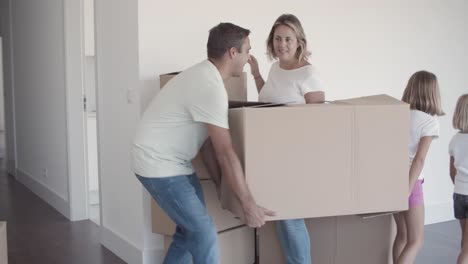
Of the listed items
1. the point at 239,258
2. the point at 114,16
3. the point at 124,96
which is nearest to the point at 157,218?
the point at 239,258

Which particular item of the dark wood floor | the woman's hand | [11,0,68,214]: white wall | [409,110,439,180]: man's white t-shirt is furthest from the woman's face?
[11,0,68,214]: white wall

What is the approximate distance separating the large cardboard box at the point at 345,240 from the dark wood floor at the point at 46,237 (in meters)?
1.06

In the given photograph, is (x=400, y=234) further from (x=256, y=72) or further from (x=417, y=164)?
(x=256, y=72)

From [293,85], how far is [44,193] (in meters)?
3.55

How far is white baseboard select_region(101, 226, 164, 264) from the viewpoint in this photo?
306 centimetres

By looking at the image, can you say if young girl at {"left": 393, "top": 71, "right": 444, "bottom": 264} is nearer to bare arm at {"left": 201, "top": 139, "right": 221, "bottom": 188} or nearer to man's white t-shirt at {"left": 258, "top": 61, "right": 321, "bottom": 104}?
man's white t-shirt at {"left": 258, "top": 61, "right": 321, "bottom": 104}

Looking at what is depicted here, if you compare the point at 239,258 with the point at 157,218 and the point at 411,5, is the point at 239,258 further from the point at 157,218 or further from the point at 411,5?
the point at 411,5

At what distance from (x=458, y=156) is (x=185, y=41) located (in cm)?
158

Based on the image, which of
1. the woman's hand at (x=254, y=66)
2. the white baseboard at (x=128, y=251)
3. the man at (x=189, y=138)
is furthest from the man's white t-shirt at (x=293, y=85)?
the white baseboard at (x=128, y=251)

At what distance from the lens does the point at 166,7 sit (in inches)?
118

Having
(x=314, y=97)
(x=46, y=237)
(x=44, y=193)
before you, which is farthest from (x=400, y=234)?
(x=44, y=193)

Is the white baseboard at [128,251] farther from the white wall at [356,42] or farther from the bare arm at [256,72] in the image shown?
the bare arm at [256,72]

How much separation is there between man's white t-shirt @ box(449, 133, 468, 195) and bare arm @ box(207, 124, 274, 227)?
1297 mm

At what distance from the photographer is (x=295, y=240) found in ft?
7.88
